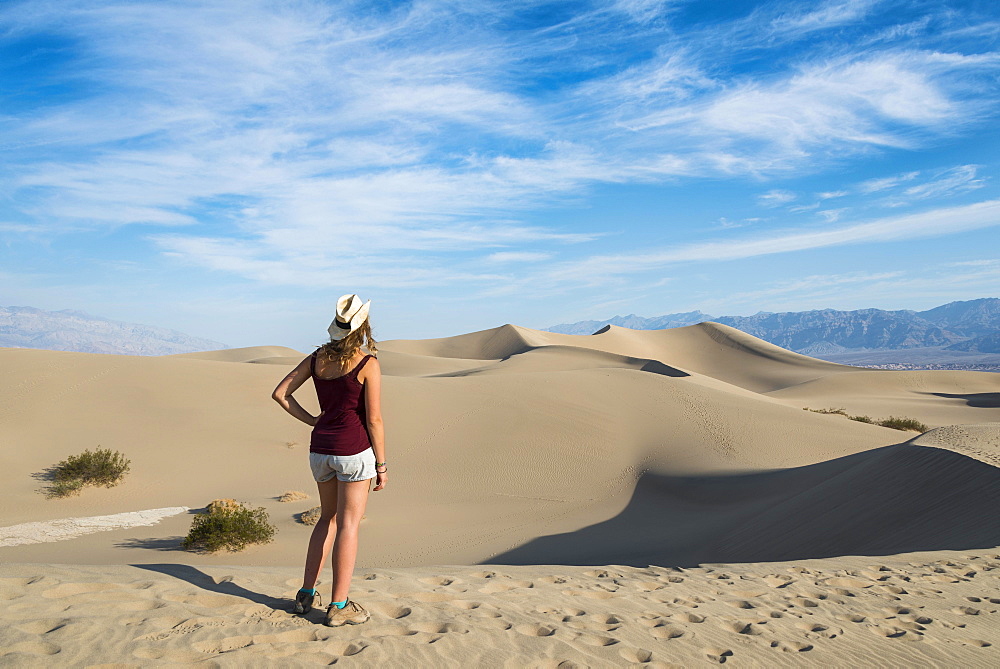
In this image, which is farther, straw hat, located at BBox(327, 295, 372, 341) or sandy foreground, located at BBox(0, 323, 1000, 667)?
straw hat, located at BBox(327, 295, 372, 341)

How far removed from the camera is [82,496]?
11.9 metres

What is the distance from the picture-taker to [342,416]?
3910mm

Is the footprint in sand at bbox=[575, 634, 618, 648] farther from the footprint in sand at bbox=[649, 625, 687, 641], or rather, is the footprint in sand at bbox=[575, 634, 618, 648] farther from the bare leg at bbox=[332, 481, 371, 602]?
the bare leg at bbox=[332, 481, 371, 602]

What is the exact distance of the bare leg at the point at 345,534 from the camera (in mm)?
3871

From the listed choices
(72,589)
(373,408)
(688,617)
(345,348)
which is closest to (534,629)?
(688,617)

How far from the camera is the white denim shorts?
385cm

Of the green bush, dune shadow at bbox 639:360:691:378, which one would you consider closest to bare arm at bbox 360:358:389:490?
the green bush

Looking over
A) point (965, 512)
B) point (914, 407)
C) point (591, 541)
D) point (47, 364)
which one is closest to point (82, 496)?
point (47, 364)

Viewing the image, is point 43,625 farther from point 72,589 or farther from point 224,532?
point 224,532

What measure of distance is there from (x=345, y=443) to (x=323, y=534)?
0.66m

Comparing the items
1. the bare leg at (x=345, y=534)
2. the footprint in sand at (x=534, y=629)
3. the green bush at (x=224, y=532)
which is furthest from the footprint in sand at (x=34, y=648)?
the green bush at (x=224, y=532)

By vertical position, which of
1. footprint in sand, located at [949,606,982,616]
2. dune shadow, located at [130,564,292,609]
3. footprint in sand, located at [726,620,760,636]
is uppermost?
dune shadow, located at [130,564,292,609]

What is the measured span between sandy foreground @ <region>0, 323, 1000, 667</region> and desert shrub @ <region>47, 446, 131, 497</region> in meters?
0.28

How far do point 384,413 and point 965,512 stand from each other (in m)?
13.7
